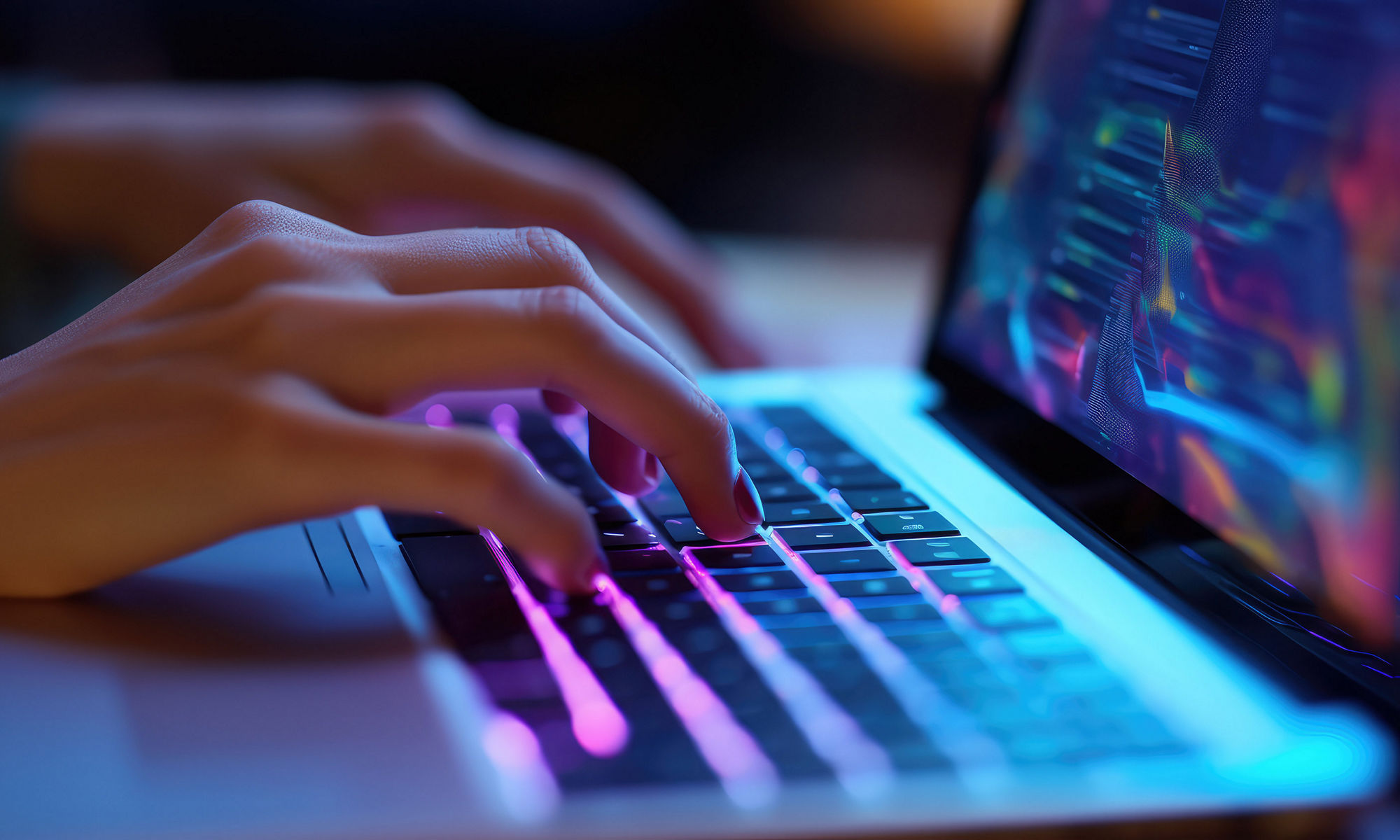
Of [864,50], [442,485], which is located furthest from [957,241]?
[864,50]

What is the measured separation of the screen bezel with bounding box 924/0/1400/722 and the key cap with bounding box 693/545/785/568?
15 cm

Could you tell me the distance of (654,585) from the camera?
0.42 metres

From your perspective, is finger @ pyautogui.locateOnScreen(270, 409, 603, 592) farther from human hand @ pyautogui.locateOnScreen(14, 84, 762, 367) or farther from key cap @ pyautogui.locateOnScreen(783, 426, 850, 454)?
human hand @ pyautogui.locateOnScreen(14, 84, 762, 367)

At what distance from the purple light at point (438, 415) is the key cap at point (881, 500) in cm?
24

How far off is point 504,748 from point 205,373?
191 millimetres

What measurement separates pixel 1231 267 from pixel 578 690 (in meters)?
0.31

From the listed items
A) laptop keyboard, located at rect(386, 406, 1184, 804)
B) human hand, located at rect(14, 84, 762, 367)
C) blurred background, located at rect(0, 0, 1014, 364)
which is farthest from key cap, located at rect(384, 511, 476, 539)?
blurred background, located at rect(0, 0, 1014, 364)

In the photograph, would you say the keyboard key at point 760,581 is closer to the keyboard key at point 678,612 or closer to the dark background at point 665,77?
the keyboard key at point 678,612

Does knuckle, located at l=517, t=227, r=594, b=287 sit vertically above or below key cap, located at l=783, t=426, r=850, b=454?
above

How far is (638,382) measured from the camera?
415 millimetres

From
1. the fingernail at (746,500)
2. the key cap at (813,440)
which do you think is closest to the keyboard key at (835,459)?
the key cap at (813,440)

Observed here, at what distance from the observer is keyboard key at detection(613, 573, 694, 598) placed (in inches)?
16.1

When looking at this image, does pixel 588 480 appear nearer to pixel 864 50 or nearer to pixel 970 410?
pixel 970 410

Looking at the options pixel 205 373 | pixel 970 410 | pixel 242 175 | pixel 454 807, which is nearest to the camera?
pixel 454 807
